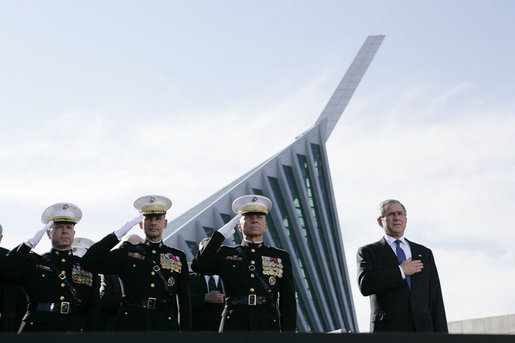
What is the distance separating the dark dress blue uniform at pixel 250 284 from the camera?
593 cm

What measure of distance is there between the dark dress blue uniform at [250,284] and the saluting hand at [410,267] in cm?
104

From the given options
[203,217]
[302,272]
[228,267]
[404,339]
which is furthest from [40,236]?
[302,272]

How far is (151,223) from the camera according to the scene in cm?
625

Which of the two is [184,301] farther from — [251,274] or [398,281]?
[398,281]

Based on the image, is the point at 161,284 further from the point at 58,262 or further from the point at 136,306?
the point at 58,262

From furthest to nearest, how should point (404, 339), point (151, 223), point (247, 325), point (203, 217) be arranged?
point (203, 217)
point (151, 223)
point (247, 325)
point (404, 339)

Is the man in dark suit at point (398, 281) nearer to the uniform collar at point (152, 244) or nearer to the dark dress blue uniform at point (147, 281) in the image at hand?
the dark dress blue uniform at point (147, 281)

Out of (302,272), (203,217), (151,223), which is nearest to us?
(151,223)

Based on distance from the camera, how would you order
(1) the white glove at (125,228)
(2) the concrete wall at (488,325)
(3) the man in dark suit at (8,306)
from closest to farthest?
(1) the white glove at (125,228)
(3) the man in dark suit at (8,306)
(2) the concrete wall at (488,325)

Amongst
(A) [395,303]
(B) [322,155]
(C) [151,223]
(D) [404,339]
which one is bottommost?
(D) [404,339]

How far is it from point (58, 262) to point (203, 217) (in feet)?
85.8

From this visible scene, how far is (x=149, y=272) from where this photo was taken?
611 cm

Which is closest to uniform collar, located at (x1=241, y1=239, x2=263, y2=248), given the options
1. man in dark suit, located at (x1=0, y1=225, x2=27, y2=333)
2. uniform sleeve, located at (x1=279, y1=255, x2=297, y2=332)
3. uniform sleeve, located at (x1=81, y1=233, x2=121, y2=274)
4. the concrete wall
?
uniform sleeve, located at (x1=279, y1=255, x2=297, y2=332)

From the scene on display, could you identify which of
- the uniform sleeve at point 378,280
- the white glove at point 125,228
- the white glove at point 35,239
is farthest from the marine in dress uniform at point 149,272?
the uniform sleeve at point 378,280
